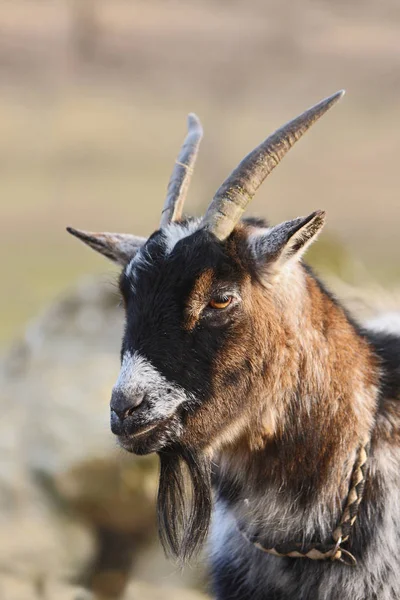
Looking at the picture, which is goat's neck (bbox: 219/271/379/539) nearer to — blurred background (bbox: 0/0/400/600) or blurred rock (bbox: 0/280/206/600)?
blurred rock (bbox: 0/280/206/600)

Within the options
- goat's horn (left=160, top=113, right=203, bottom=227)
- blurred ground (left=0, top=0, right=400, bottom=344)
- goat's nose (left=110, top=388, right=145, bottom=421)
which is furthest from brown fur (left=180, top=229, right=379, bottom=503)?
blurred ground (left=0, top=0, right=400, bottom=344)

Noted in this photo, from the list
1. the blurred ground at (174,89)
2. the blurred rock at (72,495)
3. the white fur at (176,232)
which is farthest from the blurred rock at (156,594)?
the blurred ground at (174,89)

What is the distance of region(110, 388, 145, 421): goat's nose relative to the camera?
324cm

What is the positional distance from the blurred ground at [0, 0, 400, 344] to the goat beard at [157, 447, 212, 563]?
1403 cm

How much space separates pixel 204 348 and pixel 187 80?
1742 cm

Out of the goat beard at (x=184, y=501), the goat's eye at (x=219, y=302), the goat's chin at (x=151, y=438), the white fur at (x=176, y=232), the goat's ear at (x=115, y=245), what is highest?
the white fur at (x=176, y=232)

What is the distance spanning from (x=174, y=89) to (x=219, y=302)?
17.4m

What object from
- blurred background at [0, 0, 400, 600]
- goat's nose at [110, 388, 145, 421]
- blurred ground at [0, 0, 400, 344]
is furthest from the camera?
blurred ground at [0, 0, 400, 344]

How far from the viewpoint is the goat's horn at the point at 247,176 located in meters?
3.50

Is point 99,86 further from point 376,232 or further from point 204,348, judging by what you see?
point 204,348

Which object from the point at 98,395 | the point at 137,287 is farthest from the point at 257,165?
the point at 98,395

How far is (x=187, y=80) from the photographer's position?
20125mm

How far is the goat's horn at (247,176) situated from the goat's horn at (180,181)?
0.31 metres

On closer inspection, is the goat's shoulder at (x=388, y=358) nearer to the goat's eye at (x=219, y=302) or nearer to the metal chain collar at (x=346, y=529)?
the metal chain collar at (x=346, y=529)
